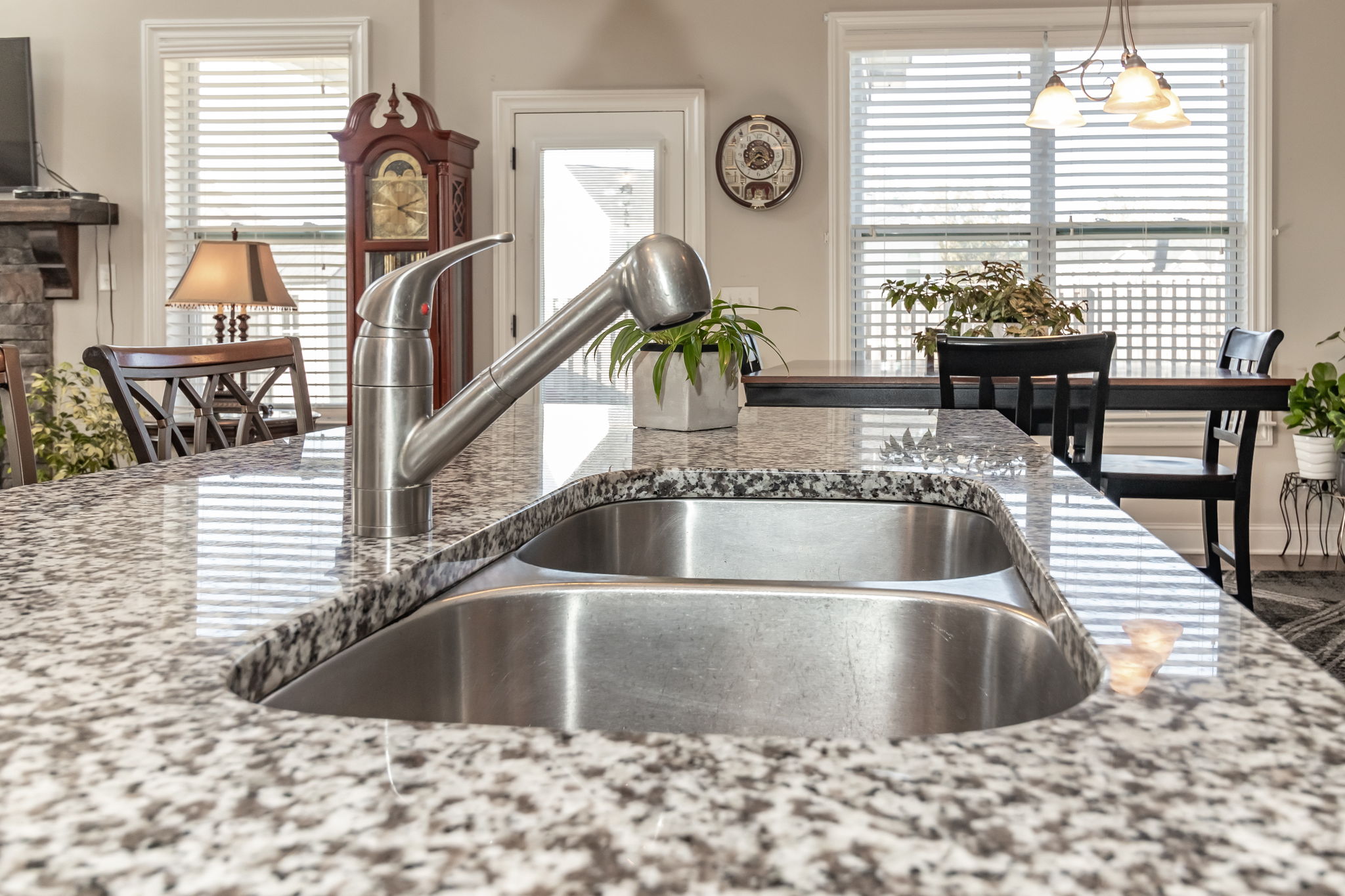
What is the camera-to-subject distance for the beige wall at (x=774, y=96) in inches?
173

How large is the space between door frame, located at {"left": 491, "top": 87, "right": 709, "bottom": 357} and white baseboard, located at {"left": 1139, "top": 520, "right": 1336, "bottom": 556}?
2.36 m

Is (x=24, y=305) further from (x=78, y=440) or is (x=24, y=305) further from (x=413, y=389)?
(x=413, y=389)

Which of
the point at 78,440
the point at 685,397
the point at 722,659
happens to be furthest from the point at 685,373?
the point at 78,440

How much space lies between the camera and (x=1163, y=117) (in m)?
3.37

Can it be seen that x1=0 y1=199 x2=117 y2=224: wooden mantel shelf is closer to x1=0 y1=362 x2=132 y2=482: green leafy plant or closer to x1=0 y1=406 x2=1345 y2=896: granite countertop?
x1=0 y1=362 x2=132 y2=482: green leafy plant

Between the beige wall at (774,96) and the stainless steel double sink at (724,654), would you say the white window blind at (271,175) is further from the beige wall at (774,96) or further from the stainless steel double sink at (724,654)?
the stainless steel double sink at (724,654)

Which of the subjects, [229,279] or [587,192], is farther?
[587,192]

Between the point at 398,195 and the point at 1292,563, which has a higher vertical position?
the point at 398,195

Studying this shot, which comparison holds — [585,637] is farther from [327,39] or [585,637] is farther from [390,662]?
[327,39]

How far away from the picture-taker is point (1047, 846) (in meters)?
0.31

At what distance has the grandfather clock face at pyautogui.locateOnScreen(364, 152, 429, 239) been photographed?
4297mm

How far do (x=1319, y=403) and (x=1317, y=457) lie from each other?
0.88 m

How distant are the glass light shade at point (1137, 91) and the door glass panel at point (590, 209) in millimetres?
1997

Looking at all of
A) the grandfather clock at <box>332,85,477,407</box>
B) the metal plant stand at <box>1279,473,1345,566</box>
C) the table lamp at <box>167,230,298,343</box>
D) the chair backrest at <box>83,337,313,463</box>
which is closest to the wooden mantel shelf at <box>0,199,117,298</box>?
the table lamp at <box>167,230,298,343</box>
